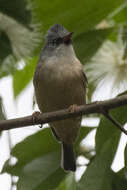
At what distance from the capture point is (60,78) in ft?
12.1

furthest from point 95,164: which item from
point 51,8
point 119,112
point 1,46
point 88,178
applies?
point 51,8

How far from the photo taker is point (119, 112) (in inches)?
116

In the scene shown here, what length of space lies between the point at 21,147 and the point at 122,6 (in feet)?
5.60

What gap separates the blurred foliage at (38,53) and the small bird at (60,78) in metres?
0.14

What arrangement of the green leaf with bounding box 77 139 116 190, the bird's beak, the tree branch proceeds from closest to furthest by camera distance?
the tree branch < the green leaf with bounding box 77 139 116 190 < the bird's beak

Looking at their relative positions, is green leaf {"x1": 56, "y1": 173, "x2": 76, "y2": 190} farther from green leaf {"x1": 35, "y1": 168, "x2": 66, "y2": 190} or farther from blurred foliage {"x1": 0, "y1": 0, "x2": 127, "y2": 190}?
green leaf {"x1": 35, "y1": 168, "x2": 66, "y2": 190}

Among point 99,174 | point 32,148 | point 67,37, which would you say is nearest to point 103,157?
point 99,174

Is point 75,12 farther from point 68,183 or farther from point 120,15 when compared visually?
point 68,183

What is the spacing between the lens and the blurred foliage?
2889 millimetres

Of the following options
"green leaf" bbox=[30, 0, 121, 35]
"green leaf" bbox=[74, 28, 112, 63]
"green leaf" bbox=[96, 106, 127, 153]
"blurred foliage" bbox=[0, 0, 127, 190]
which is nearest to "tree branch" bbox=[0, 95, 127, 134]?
"blurred foliage" bbox=[0, 0, 127, 190]

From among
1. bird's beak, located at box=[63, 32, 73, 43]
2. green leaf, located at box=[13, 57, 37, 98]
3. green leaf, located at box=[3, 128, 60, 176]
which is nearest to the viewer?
green leaf, located at box=[3, 128, 60, 176]

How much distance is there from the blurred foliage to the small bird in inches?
5.4

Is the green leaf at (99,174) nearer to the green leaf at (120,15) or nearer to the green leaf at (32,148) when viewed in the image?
the green leaf at (32,148)

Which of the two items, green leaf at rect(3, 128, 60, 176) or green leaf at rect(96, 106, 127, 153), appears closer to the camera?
green leaf at rect(96, 106, 127, 153)
